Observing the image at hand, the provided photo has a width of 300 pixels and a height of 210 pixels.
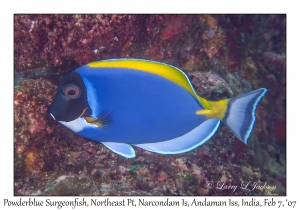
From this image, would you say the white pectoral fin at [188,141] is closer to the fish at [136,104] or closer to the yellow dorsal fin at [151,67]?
the fish at [136,104]

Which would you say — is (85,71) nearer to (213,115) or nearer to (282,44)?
(213,115)

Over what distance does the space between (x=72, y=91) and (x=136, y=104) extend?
42 centimetres

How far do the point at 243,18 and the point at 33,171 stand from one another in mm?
4789

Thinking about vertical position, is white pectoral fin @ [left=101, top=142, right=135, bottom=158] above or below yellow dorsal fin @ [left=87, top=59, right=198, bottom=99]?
below

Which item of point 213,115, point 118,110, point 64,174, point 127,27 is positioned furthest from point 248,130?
point 64,174

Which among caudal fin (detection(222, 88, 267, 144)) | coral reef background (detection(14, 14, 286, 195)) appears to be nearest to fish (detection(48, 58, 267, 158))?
caudal fin (detection(222, 88, 267, 144))

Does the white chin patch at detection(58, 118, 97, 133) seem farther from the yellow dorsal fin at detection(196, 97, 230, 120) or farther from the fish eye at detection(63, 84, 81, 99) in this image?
the yellow dorsal fin at detection(196, 97, 230, 120)

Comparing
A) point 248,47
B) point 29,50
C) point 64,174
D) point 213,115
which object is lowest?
point 64,174

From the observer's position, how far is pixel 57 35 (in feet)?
7.75

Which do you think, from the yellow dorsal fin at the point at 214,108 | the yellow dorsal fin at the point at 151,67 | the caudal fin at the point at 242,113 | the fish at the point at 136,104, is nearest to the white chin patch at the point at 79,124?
the fish at the point at 136,104

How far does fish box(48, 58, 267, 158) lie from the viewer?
156cm

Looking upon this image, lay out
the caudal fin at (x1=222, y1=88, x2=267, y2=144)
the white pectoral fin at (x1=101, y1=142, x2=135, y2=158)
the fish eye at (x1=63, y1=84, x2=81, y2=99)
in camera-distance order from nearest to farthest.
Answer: the fish eye at (x1=63, y1=84, x2=81, y2=99)
the caudal fin at (x1=222, y1=88, x2=267, y2=144)
the white pectoral fin at (x1=101, y1=142, x2=135, y2=158)

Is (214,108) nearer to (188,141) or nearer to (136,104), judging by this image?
(188,141)

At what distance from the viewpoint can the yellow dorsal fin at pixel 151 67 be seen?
160 cm
